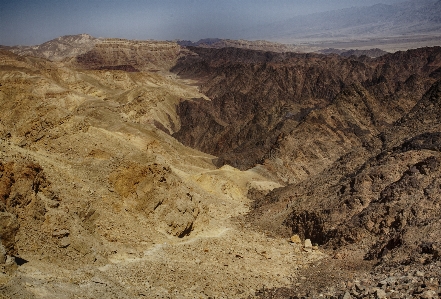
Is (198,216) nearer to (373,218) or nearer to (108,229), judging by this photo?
(108,229)

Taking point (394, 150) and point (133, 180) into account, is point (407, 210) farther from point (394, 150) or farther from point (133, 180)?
point (133, 180)

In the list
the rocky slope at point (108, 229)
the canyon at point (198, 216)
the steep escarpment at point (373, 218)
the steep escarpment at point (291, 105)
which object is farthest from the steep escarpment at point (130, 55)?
the steep escarpment at point (373, 218)

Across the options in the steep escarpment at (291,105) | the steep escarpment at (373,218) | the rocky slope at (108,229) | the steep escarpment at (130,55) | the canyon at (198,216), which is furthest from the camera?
the steep escarpment at (130,55)

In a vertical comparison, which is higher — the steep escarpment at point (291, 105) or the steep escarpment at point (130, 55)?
the steep escarpment at point (130, 55)

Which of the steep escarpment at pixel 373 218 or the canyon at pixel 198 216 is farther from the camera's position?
the steep escarpment at pixel 373 218

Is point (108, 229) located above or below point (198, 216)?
above

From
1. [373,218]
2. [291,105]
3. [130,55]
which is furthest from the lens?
[130,55]

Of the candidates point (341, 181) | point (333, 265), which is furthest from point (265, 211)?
point (333, 265)

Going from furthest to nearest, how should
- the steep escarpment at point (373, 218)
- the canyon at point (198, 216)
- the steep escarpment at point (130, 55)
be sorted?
1. the steep escarpment at point (130, 55)
2. the steep escarpment at point (373, 218)
3. the canyon at point (198, 216)

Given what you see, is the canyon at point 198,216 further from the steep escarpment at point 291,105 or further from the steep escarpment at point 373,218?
the steep escarpment at point 291,105

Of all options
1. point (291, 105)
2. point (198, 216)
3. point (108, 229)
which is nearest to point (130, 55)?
point (291, 105)
